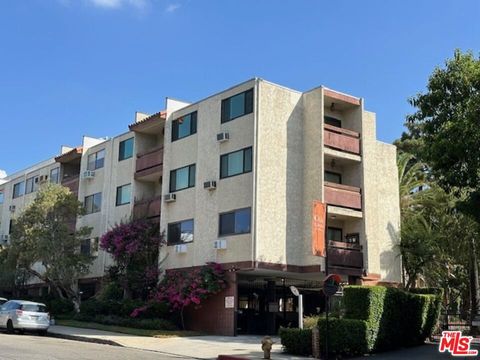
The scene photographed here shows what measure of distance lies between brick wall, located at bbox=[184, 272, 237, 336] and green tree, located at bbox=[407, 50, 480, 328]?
11.5 metres

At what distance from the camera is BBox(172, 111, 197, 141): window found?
108 ft

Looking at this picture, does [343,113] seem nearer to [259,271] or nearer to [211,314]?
[259,271]

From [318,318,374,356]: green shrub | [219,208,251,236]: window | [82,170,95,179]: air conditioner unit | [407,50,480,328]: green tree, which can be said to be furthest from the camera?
[82,170,95,179]: air conditioner unit

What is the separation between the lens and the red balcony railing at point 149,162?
3481 cm

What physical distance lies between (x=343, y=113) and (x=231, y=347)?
14.7 m

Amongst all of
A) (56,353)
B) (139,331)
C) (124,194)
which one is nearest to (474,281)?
(139,331)

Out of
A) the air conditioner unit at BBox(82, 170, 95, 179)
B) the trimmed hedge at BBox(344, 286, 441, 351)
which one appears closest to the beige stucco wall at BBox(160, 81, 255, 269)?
the trimmed hedge at BBox(344, 286, 441, 351)

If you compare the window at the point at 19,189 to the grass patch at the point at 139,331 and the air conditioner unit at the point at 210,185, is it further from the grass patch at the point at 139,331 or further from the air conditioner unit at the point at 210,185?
the air conditioner unit at the point at 210,185

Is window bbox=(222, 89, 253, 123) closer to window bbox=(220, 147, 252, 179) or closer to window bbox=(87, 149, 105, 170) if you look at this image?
window bbox=(220, 147, 252, 179)

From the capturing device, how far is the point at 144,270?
32.8 metres

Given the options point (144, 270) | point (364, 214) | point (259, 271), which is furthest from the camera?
point (144, 270)

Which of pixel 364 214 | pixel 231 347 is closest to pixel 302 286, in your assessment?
pixel 364 214
